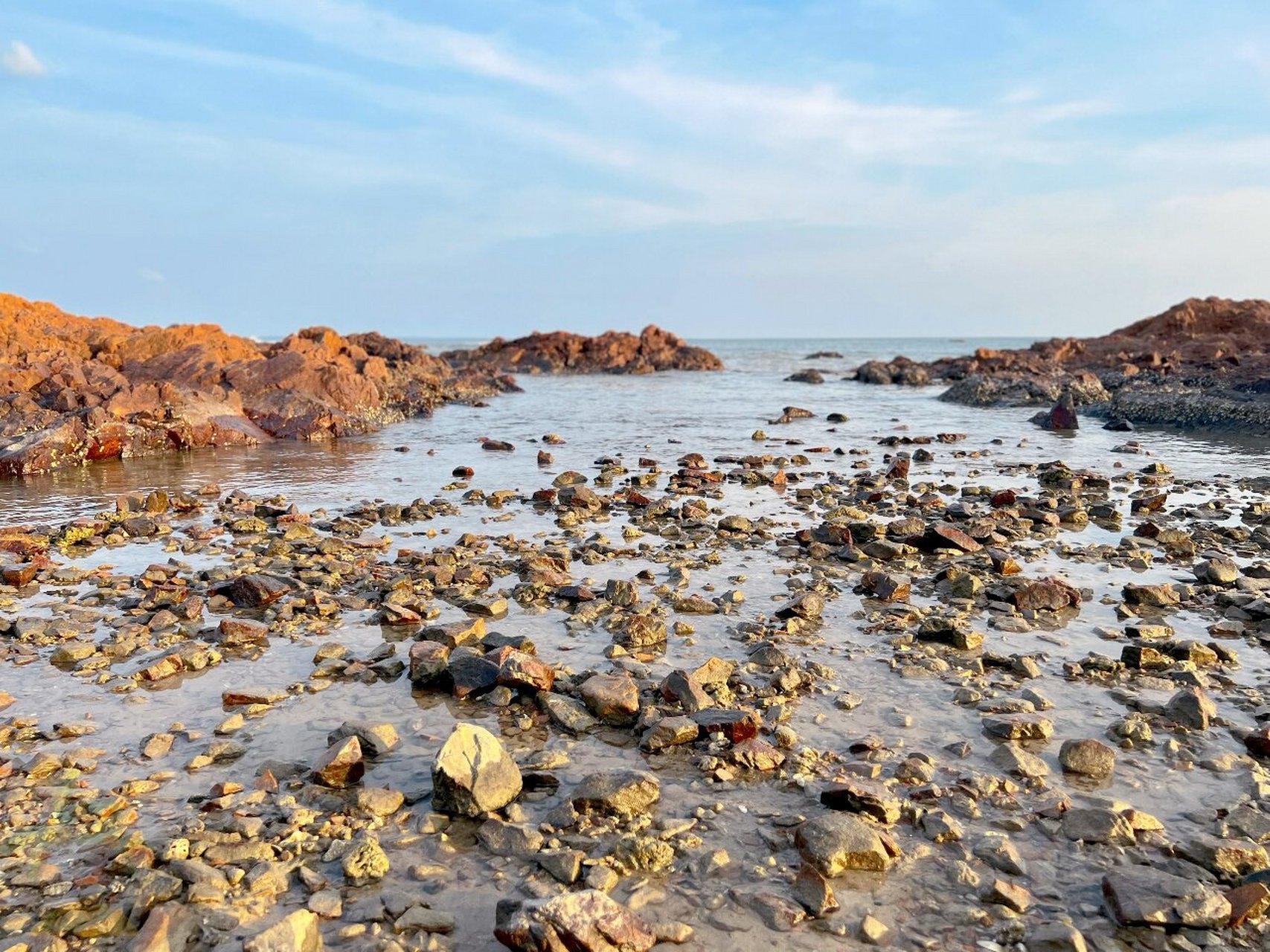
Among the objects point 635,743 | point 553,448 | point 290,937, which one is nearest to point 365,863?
point 290,937

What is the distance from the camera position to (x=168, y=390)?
65.0 feet

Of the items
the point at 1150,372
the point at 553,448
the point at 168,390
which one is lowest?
the point at 553,448

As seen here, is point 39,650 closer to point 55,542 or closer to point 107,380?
point 55,542

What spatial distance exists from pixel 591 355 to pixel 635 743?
66.0m

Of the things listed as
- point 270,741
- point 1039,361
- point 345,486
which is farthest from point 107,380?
point 1039,361

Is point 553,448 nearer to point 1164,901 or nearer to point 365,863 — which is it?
point 365,863

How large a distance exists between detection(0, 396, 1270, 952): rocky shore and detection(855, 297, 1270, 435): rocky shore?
63.4 feet

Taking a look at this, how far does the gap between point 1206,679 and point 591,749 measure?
438cm

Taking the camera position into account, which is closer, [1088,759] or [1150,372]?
[1088,759]

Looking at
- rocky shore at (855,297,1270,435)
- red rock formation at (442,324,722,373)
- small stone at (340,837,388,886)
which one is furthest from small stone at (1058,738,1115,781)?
red rock formation at (442,324,722,373)

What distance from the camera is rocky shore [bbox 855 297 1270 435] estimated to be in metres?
26.4

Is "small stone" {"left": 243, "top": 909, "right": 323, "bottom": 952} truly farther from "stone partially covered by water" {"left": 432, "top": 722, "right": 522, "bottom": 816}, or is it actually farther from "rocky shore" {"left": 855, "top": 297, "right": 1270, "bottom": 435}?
"rocky shore" {"left": 855, "top": 297, "right": 1270, "bottom": 435}

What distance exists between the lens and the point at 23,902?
3490 mm

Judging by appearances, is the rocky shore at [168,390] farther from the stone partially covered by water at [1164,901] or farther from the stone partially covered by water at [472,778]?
the stone partially covered by water at [1164,901]
